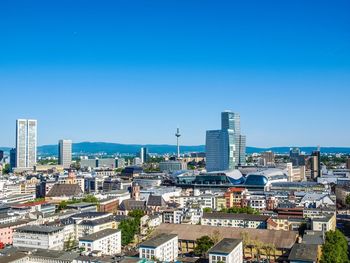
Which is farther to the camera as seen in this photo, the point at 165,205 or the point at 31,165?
the point at 31,165

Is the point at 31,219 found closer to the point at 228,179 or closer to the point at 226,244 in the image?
the point at 226,244

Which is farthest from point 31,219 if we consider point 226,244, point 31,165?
point 31,165

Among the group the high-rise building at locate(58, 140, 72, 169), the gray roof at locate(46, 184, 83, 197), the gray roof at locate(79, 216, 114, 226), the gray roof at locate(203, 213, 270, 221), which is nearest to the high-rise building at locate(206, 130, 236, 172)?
the gray roof at locate(46, 184, 83, 197)

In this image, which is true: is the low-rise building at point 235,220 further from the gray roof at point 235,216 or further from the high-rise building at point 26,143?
the high-rise building at point 26,143

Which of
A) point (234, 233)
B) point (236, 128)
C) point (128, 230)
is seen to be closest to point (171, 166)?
point (236, 128)

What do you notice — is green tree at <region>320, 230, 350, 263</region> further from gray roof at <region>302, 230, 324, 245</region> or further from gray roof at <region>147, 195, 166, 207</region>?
gray roof at <region>147, 195, 166, 207</region>

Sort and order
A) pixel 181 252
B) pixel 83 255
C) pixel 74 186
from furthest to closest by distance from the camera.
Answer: pixel 74 186 < pixel 181 252 < pixel 83 255

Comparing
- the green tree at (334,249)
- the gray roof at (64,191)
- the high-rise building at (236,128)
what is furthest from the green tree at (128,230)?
the high-rise building at (236,128)
